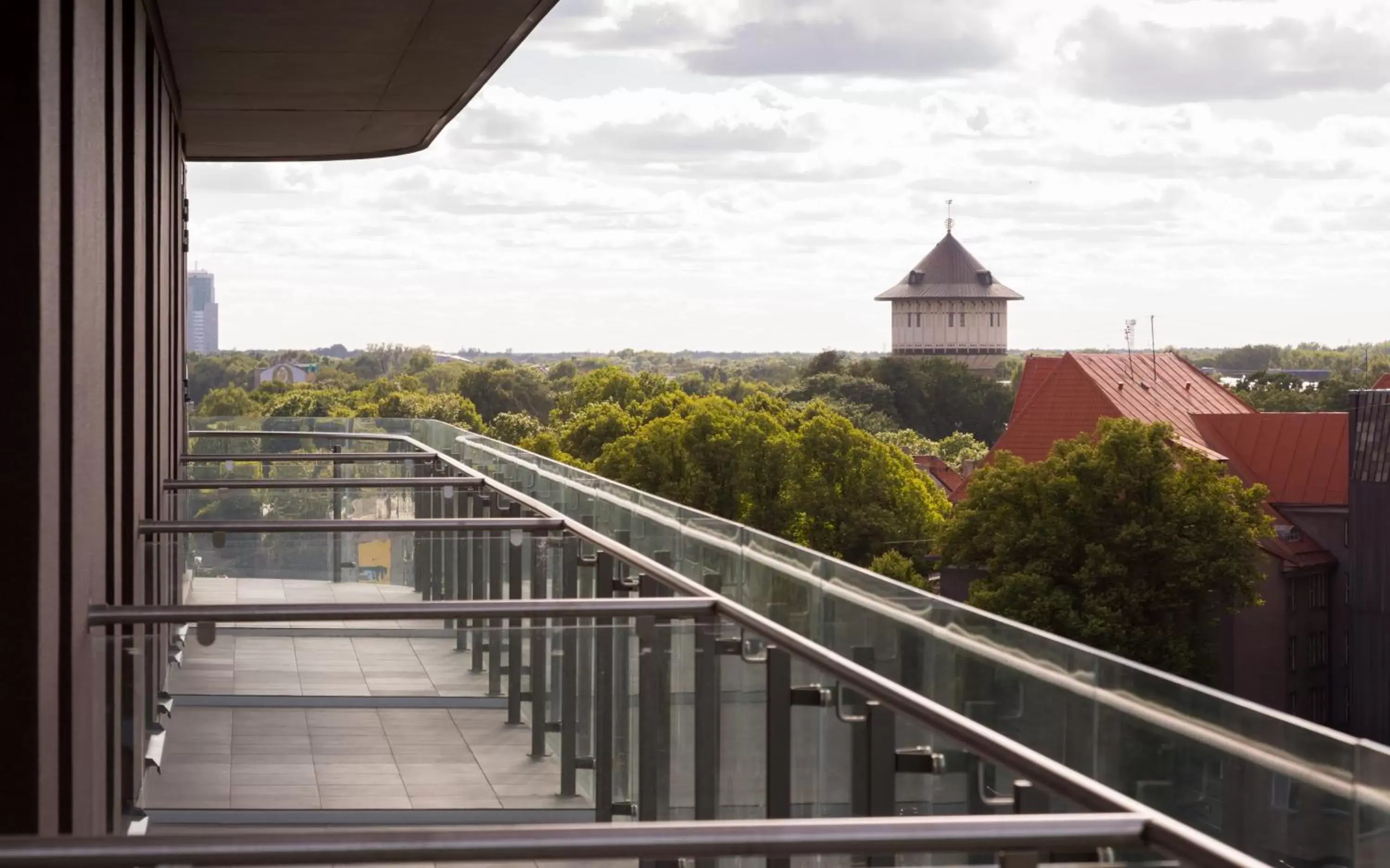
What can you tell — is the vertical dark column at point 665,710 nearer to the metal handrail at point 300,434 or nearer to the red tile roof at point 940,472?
the metal handrail at point 300,434

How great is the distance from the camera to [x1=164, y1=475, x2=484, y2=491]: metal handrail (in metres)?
7.94

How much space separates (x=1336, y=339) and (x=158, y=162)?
646 ft

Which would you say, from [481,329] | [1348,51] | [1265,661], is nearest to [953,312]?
[1348,51]

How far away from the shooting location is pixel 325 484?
26.3 feet

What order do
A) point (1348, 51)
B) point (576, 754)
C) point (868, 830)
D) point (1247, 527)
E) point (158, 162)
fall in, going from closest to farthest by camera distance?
1. point (868, 830)
2. point (576, 754)
3. point (158, 162)
4. point (1247, 527)
5. point (1348, 51)

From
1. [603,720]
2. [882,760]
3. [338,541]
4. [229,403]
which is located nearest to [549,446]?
[229,403]

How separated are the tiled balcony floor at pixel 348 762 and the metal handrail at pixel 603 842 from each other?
186cm

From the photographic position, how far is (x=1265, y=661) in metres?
53.1

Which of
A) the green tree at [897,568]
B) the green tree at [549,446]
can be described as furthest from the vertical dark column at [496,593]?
the green tree at [549,446]

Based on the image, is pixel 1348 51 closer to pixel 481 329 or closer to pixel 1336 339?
pixel 1336 339

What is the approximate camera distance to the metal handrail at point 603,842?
2.20 m

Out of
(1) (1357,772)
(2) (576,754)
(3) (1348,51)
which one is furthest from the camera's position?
(3) (1348,51)

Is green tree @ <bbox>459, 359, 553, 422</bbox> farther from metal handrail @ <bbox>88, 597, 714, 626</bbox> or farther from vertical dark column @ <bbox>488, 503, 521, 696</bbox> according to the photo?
metal handrail @ <bbox>88, 597, 714, 626</bbox>

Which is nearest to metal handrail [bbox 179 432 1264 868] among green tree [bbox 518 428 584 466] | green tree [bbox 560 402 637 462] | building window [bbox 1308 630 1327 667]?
green tree [bbox 518 428 584 466]
